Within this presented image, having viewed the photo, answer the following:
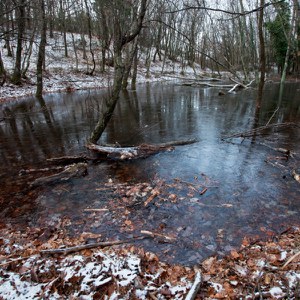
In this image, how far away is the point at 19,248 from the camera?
3.28m

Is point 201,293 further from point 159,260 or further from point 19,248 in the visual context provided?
point 19,248

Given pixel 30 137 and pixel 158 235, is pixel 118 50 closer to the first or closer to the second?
pixel 30 137

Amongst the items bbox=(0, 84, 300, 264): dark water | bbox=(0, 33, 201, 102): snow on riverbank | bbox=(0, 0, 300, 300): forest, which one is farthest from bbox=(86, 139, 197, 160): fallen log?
bbox=(0, 33, 201, 102): snow on riverbank

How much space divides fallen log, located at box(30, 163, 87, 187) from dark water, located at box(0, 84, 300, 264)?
222 millimetres

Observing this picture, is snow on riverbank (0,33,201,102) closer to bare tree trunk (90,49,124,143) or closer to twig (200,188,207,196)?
bare tree trunk (90,49,124,143)

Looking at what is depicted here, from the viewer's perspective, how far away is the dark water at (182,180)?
3641 millimetres

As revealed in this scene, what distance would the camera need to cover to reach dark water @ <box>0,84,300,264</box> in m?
3.64

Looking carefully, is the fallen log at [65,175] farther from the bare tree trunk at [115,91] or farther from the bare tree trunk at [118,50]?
the bare tree trunk at [118,50]

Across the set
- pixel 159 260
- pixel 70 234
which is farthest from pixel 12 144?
pixel 159 260

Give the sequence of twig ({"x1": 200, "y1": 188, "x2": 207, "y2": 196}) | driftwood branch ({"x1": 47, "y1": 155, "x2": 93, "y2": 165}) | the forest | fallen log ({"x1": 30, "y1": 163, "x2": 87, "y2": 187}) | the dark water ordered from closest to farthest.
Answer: the forest → the dark water → twig ({"x1": 200, "y1": 188, "x2": 207, "y2": 196}) → fallen log ({"x1": 30, "y1": 163, "x2": 87, "y2": 187}) → driftwood branch ({"x1": 47, "y1": 155, "x2": 93, "y2": 165})

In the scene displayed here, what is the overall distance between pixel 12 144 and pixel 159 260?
6.87 m

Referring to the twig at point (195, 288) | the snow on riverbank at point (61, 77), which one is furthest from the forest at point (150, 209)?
the snow on riverbank at point (61, 77)

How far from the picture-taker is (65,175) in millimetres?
5430

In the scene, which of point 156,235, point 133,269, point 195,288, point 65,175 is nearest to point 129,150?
point 65,175
